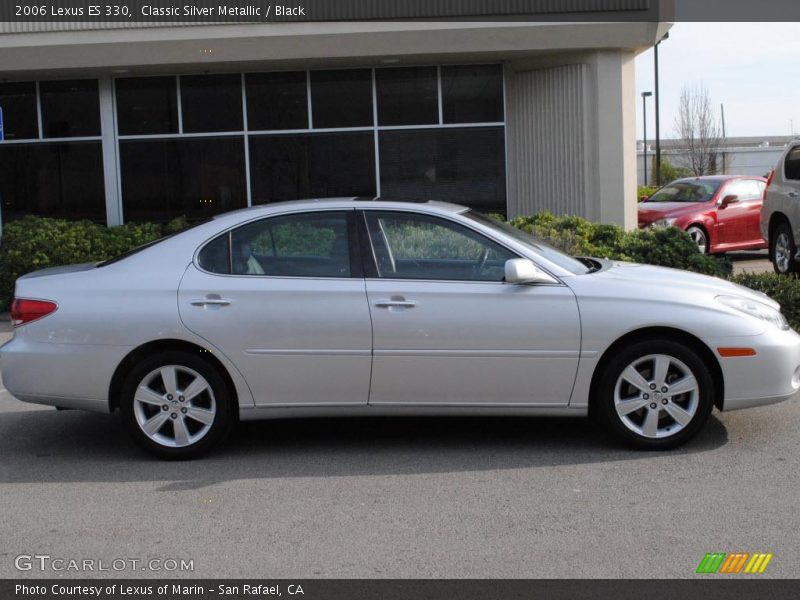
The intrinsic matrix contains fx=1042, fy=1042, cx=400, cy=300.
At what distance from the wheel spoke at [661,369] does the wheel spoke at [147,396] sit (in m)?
2.99

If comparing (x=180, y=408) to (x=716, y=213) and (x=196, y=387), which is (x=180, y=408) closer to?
(x=196, y=387)

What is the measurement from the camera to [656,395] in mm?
6246

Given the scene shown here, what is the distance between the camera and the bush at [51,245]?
1368 centimetres

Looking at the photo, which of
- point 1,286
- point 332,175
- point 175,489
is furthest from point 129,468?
point 332,175

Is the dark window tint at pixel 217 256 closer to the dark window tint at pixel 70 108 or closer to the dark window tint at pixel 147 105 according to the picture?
the dark window tint at pixel 147 105

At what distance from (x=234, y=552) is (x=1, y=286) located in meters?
10.0

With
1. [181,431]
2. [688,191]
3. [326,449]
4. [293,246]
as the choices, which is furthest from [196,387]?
[688,191]

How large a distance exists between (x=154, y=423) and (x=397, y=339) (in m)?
1.57

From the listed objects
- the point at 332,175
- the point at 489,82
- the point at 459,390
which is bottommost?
the point at 459,390

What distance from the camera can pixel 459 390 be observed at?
626cm

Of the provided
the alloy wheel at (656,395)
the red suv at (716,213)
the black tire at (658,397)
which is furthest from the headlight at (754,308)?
the red suv at (716,213)

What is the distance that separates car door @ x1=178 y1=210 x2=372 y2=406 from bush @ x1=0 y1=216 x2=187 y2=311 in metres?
7.60
